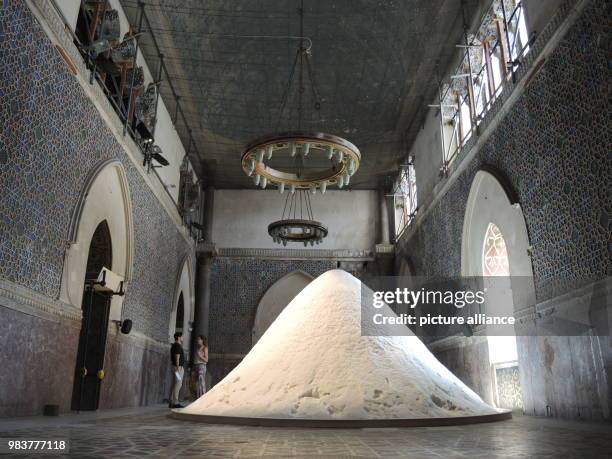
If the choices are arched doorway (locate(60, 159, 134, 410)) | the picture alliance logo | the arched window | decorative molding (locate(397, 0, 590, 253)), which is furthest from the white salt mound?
decorative molding (locate(397, 0, 590, 253))

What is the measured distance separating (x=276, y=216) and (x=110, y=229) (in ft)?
23.0

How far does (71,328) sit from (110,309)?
1.17 m

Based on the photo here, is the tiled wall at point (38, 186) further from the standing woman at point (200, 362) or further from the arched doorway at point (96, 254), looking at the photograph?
the standing woman at point (200, 362)

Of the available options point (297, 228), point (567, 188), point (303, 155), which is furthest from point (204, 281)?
point (567, 188)

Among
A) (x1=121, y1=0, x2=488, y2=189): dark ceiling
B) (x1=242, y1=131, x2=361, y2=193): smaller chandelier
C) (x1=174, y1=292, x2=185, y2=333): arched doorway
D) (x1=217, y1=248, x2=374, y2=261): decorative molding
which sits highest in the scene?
(x1=121, y1=0, x2=488, y2=189): dark ceiling

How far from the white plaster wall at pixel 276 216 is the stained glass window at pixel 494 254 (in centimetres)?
604

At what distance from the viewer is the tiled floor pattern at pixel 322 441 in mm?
2350

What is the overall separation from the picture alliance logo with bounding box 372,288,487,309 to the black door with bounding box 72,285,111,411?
11.4ft

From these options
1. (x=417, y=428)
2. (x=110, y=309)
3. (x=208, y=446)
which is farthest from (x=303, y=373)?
(x=110, y=309)

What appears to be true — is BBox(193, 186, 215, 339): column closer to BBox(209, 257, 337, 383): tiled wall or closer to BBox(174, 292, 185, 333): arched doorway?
BBox(209, 257, 337, 383): tiled wall

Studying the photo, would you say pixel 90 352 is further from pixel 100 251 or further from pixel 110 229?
pixel 110 229

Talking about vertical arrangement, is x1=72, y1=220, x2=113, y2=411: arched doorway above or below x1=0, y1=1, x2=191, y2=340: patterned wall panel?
below

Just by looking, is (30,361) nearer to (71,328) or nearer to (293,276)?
(71,328)

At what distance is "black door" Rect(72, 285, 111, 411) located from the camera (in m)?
5.92
